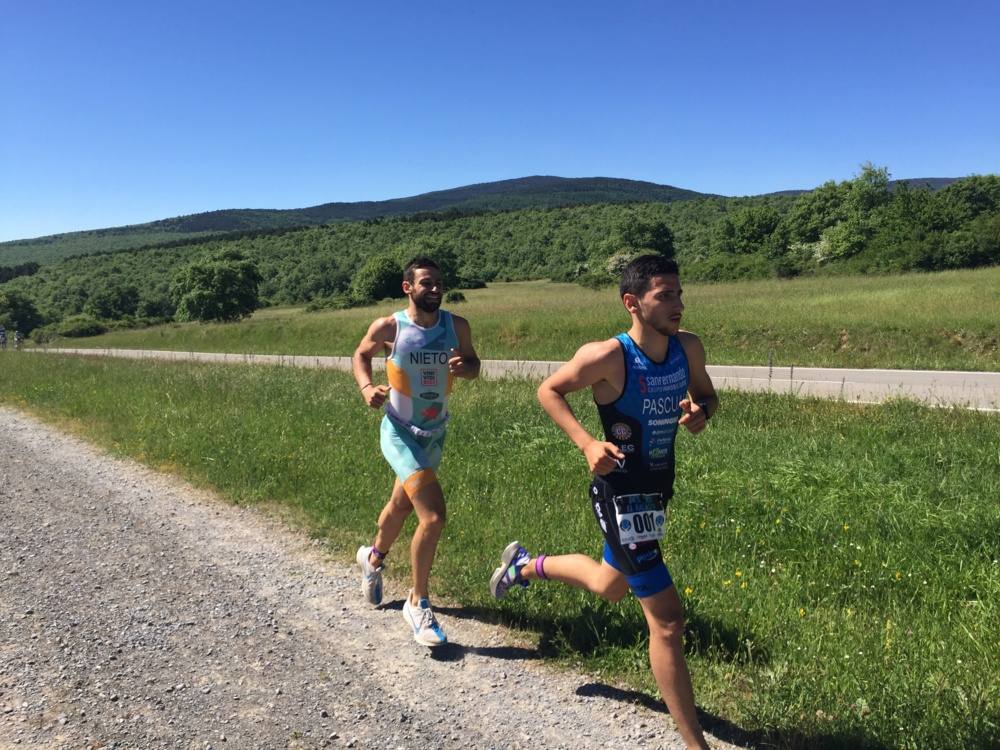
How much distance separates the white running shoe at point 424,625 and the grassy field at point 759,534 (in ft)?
0.89

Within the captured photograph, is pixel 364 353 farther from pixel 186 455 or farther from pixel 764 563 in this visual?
pixel 186 455

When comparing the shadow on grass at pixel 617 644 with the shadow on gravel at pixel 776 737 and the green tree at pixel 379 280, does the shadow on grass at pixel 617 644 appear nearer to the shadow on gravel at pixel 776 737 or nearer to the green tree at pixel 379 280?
the shadow on gravel at pixel 776 737

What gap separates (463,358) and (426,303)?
439mm

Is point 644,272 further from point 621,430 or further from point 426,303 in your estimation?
point 426,303

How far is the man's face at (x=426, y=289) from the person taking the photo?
4.34 metres

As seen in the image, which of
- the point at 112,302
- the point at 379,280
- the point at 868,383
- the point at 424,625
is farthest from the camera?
the point at 112,302

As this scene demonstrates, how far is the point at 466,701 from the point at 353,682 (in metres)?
0.62

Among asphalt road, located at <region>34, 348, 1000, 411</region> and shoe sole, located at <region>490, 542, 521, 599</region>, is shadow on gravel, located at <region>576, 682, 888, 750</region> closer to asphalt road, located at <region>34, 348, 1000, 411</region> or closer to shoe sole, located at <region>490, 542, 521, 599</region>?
shoe sole, located at <region>490, 542, 521, 599</region>

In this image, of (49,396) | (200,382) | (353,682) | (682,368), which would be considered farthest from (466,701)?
(49,396)

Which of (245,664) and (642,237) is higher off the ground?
(642,237)

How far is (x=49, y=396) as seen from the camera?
1452 centimetres

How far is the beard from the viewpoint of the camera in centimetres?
435

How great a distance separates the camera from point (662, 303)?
3.14m

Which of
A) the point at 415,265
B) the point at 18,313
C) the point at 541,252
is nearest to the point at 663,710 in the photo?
the point at 415,265
